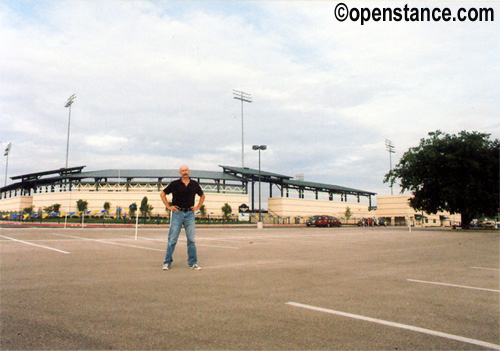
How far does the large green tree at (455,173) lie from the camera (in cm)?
3325

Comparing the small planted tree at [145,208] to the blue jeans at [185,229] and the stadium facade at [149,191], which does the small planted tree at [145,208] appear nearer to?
the stadium facade at [149,191]

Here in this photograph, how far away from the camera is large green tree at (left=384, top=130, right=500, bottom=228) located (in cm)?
3325

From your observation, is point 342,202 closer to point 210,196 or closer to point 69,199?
point 210,196

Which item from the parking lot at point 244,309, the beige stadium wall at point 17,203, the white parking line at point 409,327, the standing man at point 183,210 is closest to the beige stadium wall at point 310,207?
the beige stadium wall at point 17,203

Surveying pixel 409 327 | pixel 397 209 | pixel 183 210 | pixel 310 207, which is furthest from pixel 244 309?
pixel 397 209

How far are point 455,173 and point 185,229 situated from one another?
35.2 meters

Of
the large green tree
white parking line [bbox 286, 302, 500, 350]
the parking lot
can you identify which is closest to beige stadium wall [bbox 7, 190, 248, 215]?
the large green tree

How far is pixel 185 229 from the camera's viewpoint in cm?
692

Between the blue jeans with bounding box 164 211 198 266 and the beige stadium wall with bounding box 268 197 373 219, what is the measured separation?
6441 centimetres

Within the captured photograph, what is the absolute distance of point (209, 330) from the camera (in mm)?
3047

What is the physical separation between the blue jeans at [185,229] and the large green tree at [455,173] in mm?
32882

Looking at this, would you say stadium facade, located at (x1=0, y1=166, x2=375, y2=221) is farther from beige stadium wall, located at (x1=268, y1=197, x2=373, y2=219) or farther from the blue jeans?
the blue jeans

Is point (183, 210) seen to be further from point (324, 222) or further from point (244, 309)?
point (324, 222)

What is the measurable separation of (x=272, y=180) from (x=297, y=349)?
68900 mm
